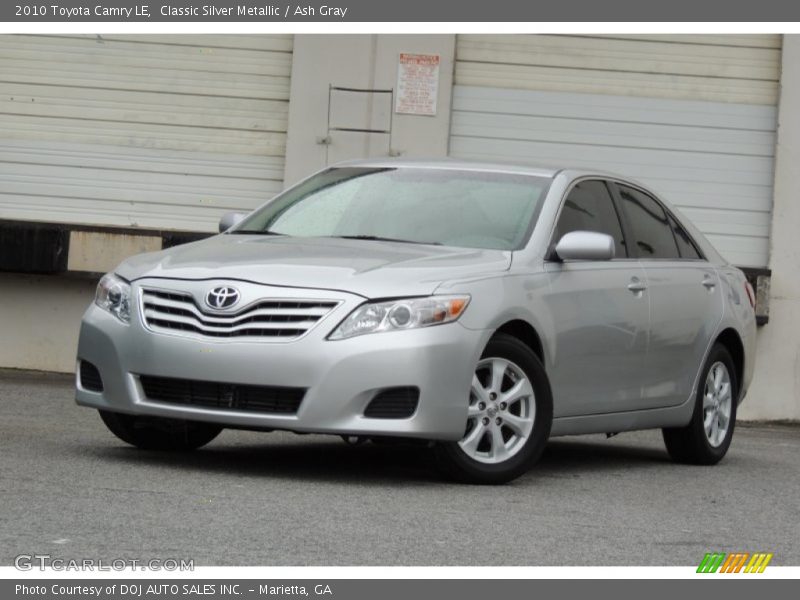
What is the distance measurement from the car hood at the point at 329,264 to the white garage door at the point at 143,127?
25.8 ft

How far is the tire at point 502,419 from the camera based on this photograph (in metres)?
7.91

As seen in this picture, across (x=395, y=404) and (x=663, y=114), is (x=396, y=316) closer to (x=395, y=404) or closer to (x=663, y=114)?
(x=395, y=404)

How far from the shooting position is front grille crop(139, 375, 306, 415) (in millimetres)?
7617

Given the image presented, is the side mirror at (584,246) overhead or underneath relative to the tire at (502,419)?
overhead

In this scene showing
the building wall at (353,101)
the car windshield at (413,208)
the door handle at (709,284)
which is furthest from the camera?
the building wall at (353,101)

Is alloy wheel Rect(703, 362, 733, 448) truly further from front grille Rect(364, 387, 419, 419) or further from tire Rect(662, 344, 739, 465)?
front grille Rect(364, 387, 419, 419)

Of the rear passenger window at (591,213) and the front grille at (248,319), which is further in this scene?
the rear passenger window at (591,213)

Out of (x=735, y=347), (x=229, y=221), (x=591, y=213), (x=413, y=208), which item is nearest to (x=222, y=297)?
(x=413, y=208)

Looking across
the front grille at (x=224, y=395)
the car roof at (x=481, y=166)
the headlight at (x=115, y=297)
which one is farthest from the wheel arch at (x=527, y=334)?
the headlight at (x=115, y=297)

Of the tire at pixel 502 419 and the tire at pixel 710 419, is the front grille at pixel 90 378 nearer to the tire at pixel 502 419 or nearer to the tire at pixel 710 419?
the tire at pixel 502 419

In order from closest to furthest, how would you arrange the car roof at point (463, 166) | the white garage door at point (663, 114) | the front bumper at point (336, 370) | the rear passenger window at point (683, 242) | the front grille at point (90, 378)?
the front bumper at point (336, 370) < the front grille at point (90, 378) < the car roof at point (463, 166) < the rear passenger window at point (683, 242) < the white garage door at point (663, 114)

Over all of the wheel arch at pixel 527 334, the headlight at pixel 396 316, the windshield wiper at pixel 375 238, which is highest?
the windshield wiper at pixel 375 238

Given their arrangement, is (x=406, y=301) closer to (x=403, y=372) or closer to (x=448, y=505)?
(x=403, y=372)
